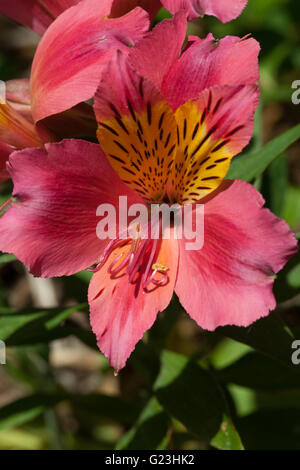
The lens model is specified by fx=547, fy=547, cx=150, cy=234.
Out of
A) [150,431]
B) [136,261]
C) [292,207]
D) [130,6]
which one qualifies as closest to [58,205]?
[136,261]

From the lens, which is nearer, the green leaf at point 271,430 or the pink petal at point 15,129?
the pink petal at point 15,129

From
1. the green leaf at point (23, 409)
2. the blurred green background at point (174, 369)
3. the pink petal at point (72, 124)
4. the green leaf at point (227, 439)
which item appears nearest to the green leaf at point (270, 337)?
the blurred green background at point (174, 369)

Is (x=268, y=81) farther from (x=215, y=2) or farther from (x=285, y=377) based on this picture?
(x=215, y=2)

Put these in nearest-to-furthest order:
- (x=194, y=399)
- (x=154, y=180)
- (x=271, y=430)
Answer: (x=154, y=180), (x=194, y=399), (x=271, y=430)

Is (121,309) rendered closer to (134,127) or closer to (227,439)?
(134,127)

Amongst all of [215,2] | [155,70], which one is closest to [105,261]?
[155,70]

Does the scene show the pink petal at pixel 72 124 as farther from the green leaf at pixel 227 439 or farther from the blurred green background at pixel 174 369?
the green leaf at pixel 227 439

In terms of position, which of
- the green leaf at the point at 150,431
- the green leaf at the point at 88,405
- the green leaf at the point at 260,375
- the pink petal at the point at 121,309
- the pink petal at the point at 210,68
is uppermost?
the pink petal at the point at 210,68
